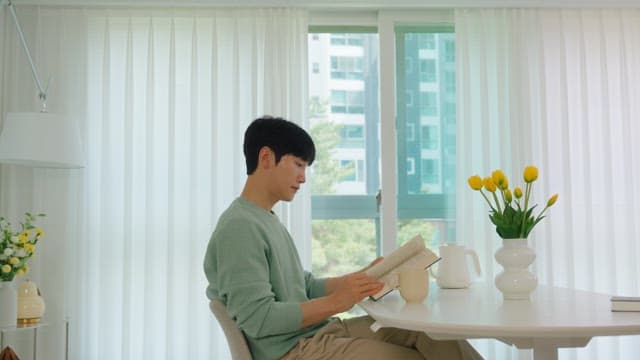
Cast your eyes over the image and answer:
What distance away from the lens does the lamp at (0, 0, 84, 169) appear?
9.59 ft

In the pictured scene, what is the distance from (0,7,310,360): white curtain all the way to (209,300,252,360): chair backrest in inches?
67.3

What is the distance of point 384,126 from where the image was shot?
3605 mm

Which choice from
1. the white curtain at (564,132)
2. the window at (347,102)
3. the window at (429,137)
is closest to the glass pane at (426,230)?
the white curtain at (564,132)

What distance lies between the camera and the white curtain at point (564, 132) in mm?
3529

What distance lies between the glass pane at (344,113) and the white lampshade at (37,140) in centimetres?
129

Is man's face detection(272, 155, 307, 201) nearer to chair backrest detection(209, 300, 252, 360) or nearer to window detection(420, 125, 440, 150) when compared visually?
chair backrest detection(209, 300, 252, 360)

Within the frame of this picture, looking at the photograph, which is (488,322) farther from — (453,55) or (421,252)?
(453,55)

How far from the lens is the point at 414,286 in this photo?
1818 millimetres

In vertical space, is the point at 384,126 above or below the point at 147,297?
above

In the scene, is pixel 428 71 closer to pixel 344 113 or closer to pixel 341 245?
pixel 344 113

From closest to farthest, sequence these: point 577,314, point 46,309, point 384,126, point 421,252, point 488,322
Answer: point 488,322 < point 577,314 < point 421,252 < point 46,309 < point 384,126

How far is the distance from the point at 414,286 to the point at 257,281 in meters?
0.43

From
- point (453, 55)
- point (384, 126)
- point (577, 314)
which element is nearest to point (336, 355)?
point (577, 314)

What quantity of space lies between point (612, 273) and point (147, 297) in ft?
7.92
